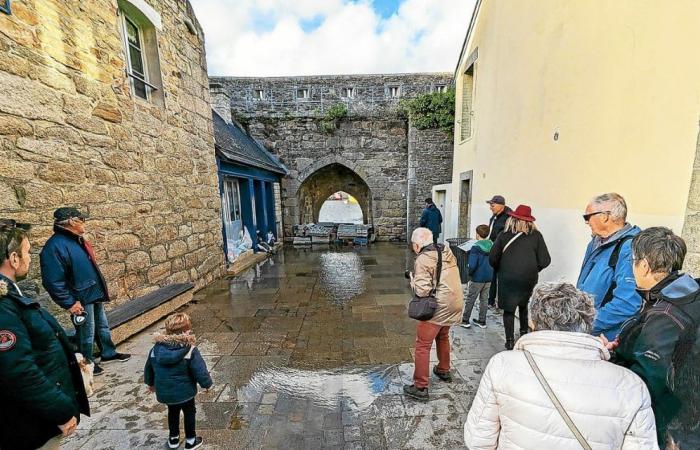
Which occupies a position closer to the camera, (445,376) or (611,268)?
(611,268)

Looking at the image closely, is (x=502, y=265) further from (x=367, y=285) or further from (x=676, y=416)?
(x=367, y=285)

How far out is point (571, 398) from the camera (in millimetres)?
984

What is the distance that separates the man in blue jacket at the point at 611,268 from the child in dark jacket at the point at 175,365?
2.71m

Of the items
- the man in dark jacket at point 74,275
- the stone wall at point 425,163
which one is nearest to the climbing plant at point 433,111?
the stone wall at point 425,163

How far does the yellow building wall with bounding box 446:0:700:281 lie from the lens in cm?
214

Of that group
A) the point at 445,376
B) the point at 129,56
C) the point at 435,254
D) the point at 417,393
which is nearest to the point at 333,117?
the point at 129,56

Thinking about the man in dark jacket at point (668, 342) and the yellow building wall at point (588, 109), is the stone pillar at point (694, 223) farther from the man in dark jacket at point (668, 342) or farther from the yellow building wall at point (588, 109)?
the man in dark jacket at point (668, 342)

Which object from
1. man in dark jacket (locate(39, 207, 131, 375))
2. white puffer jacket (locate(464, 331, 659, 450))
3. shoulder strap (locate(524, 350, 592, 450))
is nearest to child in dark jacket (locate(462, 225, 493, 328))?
white puffer jacket (locate(464, 331, 659, 450))

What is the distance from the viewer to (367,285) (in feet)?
19.3

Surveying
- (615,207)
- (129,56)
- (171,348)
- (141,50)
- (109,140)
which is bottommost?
(171,348)

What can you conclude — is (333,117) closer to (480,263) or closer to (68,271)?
(480,263)

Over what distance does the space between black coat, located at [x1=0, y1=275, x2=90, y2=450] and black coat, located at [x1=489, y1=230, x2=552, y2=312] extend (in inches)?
137

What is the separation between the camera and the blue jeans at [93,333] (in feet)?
9.32

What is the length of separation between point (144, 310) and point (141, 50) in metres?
4.00
